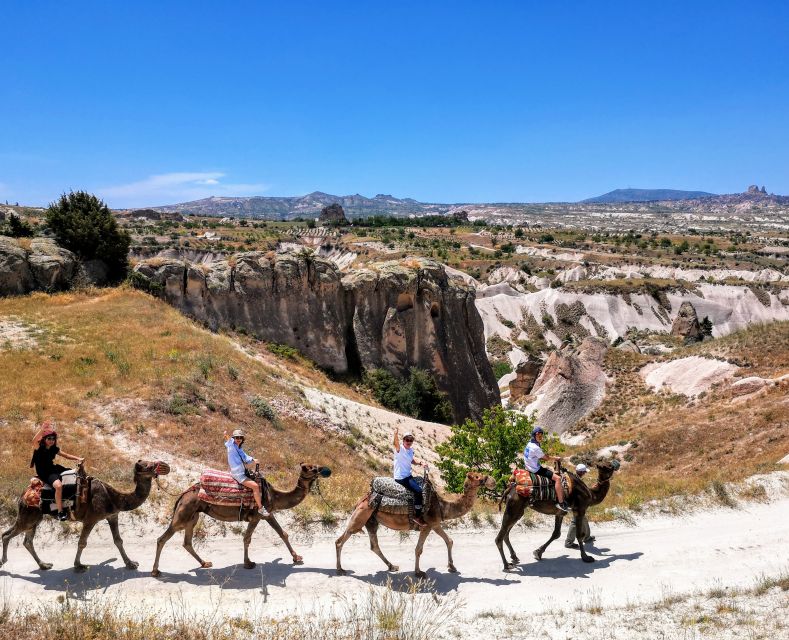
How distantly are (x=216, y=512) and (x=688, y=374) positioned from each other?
30.3 m

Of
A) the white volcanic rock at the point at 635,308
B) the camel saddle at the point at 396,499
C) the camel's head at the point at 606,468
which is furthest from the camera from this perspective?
the white volcanic rock at the point at 635,308

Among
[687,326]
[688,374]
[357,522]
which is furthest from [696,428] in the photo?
[687,326]

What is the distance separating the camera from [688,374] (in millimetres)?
32875

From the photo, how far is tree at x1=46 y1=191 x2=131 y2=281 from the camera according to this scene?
31531mm

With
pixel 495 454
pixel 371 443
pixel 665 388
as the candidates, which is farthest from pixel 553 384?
pixel 495 454

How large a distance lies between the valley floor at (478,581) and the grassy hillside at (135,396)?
2.25m

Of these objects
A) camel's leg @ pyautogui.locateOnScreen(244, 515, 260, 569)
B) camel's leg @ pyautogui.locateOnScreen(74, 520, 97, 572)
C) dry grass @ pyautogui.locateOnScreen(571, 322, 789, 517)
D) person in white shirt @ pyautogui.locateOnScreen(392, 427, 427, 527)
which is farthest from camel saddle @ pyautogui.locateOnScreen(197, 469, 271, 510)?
dry grass @ pyautogui.locateOnScreen(571, 322, 789, 517)

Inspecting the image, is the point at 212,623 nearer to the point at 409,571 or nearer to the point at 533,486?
the point at 409,571

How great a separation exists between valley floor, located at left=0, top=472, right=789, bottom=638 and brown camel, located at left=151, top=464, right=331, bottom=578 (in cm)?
35

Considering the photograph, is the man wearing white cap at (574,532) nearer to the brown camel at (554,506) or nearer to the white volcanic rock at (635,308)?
the brown camel at (554,506)

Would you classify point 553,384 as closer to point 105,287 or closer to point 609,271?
point 105,287

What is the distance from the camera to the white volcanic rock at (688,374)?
31.2 metres

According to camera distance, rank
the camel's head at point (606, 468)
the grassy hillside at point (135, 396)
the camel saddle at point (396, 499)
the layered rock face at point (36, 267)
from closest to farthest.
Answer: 1. the camel saddle at point (396, 499)
2. the camel's head at point (606, 468)
3. the grassy hillside at point (135, 396)
4. the layered rock face at point (36, 267)

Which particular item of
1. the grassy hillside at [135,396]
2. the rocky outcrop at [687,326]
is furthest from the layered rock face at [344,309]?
the rocky outcrop at [687,326]
